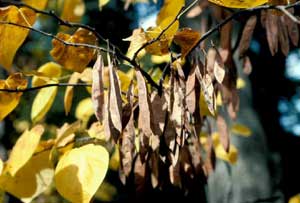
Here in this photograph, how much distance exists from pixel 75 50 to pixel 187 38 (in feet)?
0.56

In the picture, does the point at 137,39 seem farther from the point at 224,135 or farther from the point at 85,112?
the point at 85,112

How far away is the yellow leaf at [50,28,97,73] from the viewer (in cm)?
71

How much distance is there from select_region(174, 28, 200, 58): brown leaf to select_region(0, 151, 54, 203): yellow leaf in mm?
313

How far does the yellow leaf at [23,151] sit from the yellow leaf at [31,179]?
0.06ft

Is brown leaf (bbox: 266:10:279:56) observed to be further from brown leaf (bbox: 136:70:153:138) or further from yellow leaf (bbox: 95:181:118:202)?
yellow leaf (bbox: 95:181:118:202)

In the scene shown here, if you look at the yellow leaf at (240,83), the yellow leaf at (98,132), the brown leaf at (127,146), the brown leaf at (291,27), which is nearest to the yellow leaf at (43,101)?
the yellow leaf at (98,132)

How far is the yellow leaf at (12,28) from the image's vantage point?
0.68 meters

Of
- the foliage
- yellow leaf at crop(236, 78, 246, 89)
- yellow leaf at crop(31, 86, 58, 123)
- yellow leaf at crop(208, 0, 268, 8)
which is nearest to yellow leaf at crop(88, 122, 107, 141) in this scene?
the foliage

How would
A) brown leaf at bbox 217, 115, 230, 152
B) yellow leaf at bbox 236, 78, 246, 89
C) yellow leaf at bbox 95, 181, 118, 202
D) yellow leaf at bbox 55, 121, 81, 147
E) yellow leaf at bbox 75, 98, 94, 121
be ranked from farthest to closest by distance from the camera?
yellow leaf at bbox 95, 181, 118, 202, yellow leaf at bbox 236, 78, 246, 89, yellow leaf at bbox 75, 98, 94, 121, brown leaf at bbox 217, 115, 230, 152, yellow leaf at bbox 55, 121, 81, 147

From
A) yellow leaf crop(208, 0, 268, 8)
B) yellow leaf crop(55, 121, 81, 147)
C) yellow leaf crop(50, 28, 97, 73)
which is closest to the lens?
yellow leaf crop(208, 0, 268, 8)

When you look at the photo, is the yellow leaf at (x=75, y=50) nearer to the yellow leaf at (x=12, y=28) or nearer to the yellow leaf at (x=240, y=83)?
the yellow leaf at (x=12, y=28)

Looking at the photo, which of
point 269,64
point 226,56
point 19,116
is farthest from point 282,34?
point 19,116

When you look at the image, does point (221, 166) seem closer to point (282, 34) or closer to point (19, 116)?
point (282, 34)

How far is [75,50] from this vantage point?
2.33 feet
